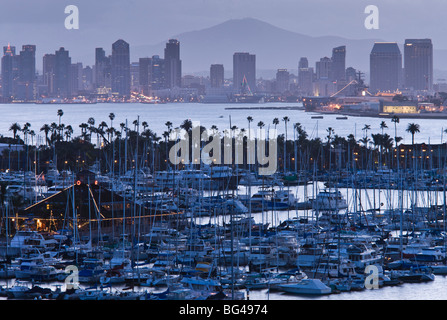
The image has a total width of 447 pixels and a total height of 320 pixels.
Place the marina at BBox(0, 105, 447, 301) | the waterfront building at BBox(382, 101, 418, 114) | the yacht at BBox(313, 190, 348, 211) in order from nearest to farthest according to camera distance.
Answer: the marina at BBox(0, 105, 447, 301)
the yacht at BBox(313, 190, 348, 211)
the waterfront building at BBox(382, 101, 418, 114)

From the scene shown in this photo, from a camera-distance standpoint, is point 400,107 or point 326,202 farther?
point 400,107

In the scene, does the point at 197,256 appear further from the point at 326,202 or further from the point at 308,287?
the point at 326,202

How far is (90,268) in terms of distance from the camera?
1370cm

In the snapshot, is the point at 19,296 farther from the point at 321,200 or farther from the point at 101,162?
the point at 101,162

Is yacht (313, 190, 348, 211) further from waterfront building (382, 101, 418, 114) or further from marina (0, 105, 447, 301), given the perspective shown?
waterfront building (382, 101, 418, 114)

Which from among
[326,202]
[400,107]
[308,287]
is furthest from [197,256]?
[400,107]

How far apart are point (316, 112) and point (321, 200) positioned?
140561 millimetres

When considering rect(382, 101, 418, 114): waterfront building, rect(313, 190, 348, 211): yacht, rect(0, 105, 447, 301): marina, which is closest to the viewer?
rect(0, 105, 447, 301): marina

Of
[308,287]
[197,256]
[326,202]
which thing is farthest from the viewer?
[326,202]

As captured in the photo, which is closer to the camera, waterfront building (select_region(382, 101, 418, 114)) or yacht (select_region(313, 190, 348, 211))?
yacht (select_region(313, 190, 348, 211))

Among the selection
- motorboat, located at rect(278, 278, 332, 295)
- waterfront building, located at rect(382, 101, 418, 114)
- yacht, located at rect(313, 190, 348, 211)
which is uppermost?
waterfront building, located at rect(382, 101, 418, 114)

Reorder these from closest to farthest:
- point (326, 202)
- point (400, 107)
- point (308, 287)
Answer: point (308, 287)
point (326, 202)
point (400, 107)

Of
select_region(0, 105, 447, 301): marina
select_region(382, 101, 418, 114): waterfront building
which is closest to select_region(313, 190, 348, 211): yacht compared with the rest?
select_region(0, 105, 447, 301): marina

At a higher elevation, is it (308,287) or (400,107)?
(400,107)
